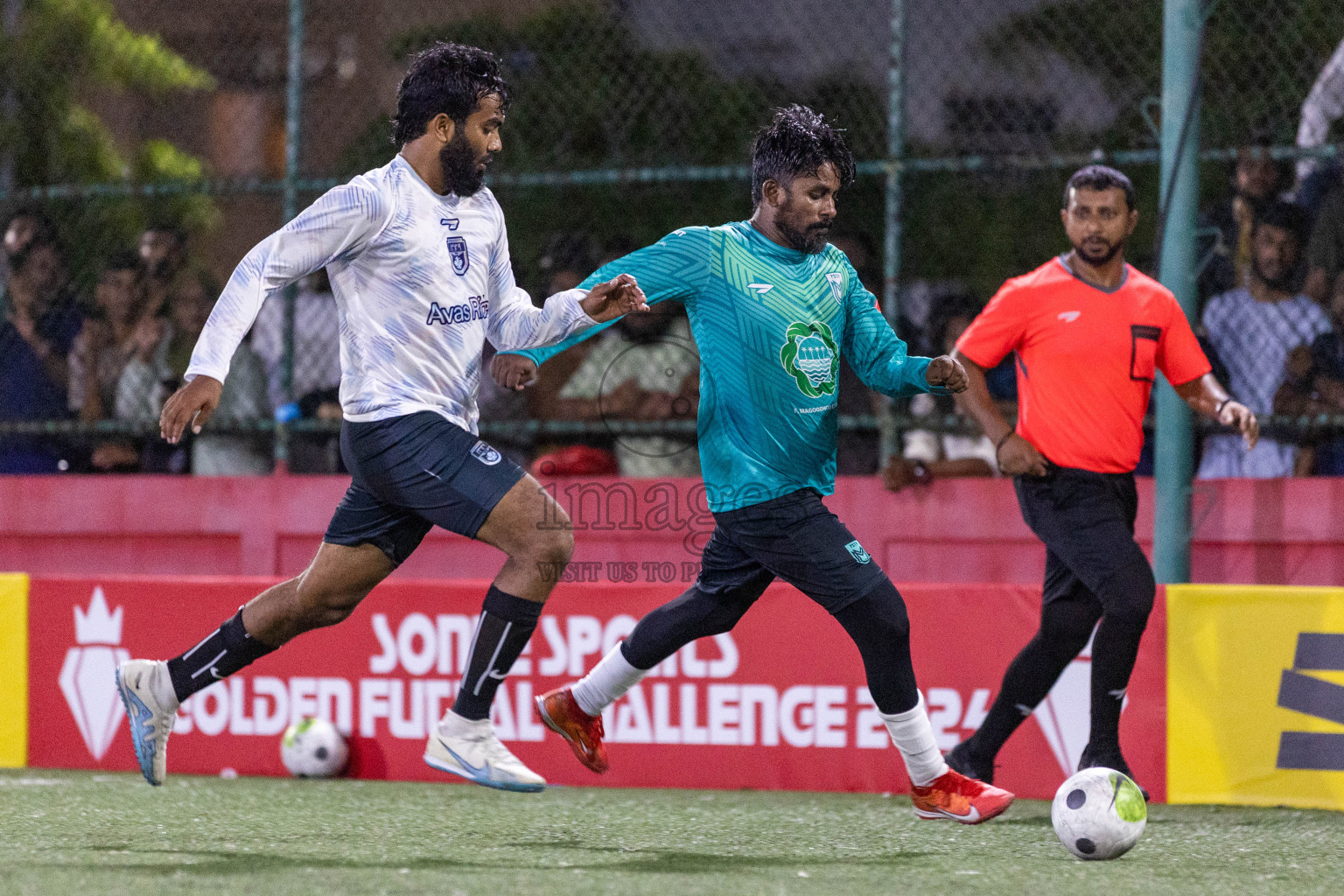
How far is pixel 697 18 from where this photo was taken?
332 inches

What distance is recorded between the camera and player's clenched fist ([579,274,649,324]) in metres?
4.95

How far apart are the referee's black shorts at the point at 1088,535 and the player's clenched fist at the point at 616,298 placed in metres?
1.71

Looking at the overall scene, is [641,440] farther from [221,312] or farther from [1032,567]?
[221,312]

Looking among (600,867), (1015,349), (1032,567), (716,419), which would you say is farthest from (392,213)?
(1032,567)

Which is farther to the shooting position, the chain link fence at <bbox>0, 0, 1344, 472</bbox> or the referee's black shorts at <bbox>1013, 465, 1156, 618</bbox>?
the chain link fence at <bbox>0, 0, 1344, 472</bbox>

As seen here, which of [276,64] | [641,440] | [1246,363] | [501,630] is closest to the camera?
[501,630]

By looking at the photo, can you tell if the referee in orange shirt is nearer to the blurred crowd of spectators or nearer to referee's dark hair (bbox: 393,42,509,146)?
referee's dark hair (bbox: 393,42,509,146)

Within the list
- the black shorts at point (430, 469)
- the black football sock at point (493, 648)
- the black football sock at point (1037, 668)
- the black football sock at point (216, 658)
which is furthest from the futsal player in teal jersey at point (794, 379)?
the black football sock at point (216, 658)

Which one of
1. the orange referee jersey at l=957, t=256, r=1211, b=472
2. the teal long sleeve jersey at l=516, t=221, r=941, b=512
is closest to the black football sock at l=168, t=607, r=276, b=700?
the teal long sleeve jersey at l=516, t=221, r=941, b=512

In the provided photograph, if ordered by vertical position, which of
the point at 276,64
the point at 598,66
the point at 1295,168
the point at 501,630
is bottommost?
the point at 501,630

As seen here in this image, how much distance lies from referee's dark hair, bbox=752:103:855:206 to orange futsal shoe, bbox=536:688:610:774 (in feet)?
5.38

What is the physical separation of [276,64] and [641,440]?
20.4ft

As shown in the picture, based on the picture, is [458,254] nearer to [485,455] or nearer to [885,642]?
[485,455]

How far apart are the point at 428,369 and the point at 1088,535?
223 centimetres
